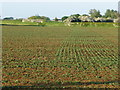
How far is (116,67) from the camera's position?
44.9 ft

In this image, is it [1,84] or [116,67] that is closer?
[1,84]

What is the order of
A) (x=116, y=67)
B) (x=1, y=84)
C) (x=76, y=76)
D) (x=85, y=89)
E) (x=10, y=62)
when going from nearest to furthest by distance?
(x=85, y=89) → (x=1, y=84) → (x=76, y=76) → (x=116, y=67) → (x=10, y=62)

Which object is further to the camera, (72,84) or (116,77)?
(116,77)

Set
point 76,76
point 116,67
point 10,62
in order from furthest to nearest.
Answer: point 10,62
point 116,67
point 76,76

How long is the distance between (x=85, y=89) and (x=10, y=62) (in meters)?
6.64

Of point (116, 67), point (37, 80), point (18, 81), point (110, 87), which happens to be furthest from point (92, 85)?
point (116, 67)

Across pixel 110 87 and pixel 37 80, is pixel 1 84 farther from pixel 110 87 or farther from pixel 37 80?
pixel 110 87

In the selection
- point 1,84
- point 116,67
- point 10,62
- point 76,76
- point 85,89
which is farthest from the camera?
point 10,62

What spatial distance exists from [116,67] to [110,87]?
417cm

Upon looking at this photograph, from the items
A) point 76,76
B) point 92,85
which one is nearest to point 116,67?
point 76,76

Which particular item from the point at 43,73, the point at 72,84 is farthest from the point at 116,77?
the point at 43,73

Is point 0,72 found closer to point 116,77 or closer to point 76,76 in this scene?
point 76,76

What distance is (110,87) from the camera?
381 inches

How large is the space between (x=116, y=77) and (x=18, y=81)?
4473 mm
